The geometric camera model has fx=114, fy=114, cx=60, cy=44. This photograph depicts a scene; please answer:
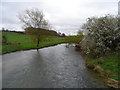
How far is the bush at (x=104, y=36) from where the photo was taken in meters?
12.2

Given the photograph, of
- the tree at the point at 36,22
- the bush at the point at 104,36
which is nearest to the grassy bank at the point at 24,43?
the tree at the point at 36,22

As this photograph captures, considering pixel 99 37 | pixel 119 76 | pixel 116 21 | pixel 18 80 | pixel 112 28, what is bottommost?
pixel 18 80

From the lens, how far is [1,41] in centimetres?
2744

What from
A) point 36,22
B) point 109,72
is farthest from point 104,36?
point 36,22

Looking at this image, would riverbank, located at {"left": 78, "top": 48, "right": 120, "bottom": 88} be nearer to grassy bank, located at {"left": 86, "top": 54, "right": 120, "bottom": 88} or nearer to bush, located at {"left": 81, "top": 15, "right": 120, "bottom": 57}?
grassy bank, located at {"left": 86, "top": 54, "right": 120, "bottom": 88}

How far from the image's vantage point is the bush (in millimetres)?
12246

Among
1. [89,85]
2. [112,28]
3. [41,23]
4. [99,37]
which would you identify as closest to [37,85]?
[89,85]

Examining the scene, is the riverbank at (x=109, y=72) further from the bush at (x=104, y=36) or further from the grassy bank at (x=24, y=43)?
the grassy bank at (x=24, y=43)

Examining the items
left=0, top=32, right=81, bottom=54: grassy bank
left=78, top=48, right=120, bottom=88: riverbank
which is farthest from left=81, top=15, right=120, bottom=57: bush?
left=0, top=32, right=81, bottom=54: grassy bank

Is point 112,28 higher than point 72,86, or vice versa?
point 112,28

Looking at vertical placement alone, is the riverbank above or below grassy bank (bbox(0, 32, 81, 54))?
below

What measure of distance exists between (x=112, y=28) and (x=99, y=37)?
1.66m

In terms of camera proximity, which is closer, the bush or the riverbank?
the riverbank

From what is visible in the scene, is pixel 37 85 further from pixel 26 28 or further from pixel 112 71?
pixel 26 28
